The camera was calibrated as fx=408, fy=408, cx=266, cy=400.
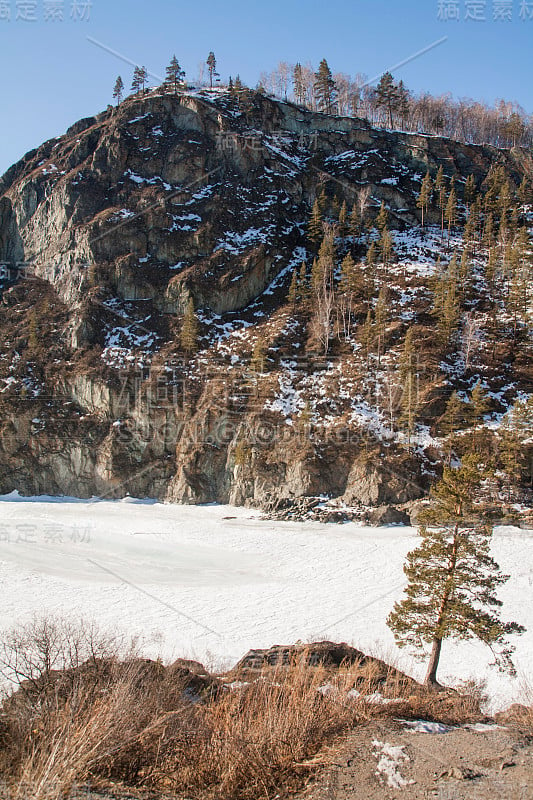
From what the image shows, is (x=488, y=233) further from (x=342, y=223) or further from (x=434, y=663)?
(x=434, y=663)

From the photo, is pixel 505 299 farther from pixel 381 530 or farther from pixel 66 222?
pixel 66 222

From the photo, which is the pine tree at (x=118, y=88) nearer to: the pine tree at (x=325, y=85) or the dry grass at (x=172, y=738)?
the pine tree at (x=325, y=85)

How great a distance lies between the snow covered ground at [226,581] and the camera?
15.8 meters

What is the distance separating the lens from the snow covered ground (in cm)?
1582

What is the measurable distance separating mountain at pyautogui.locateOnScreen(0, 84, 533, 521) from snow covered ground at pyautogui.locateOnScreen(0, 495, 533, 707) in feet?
20.8

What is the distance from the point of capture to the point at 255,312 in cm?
5688

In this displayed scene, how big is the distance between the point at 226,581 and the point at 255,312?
1622 inches

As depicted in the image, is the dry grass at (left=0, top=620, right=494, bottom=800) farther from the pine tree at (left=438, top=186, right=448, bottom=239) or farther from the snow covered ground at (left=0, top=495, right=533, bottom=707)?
the pine tree at (left=438, top=186, right=448, bottom=239)

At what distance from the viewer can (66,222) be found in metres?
66.2

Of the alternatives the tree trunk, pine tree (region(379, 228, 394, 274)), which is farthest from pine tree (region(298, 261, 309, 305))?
the tree trunk

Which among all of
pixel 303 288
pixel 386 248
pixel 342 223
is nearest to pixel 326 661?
pixel 303 288

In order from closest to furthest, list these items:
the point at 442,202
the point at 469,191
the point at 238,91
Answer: the point at 442,202 → the point at 469,191 → the point at 238,91

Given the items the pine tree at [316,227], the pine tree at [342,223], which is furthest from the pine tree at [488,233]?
the pine tree at [316,227]

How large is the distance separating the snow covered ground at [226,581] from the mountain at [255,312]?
249 inches
